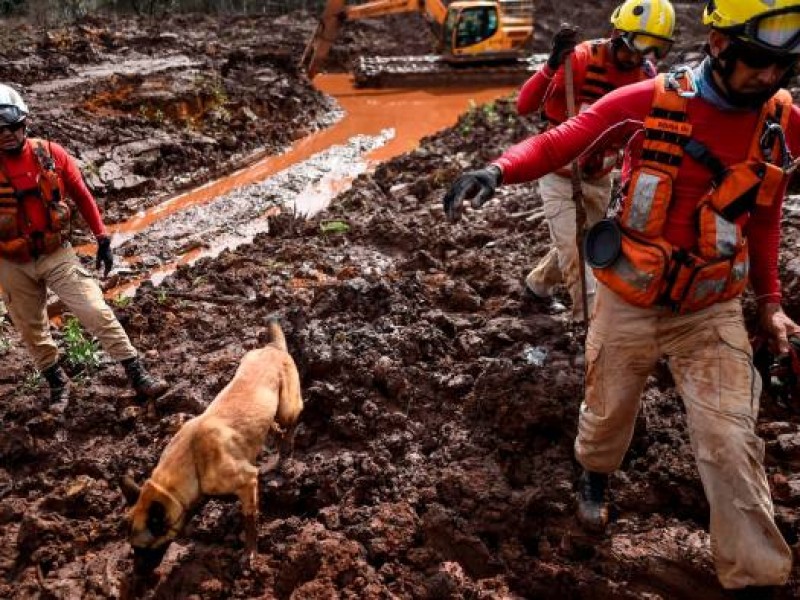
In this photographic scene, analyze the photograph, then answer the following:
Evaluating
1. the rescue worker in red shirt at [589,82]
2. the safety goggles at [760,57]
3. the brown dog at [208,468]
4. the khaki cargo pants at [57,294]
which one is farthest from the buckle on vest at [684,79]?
the khaki cargo pants at [57,294]

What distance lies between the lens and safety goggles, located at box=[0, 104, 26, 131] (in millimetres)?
4544

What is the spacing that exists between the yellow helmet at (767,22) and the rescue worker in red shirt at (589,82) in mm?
1796

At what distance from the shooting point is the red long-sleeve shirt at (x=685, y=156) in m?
2.64

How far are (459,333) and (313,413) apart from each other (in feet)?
4.21

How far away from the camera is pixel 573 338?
4.72 m

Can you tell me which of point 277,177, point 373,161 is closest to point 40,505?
point 277,177

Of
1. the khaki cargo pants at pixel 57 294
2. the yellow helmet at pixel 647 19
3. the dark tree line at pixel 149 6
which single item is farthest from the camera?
the dark tree line at pixel 149 6

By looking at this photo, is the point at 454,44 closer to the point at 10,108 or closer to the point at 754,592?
the point at 10,108

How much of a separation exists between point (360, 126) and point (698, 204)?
42.2 ft

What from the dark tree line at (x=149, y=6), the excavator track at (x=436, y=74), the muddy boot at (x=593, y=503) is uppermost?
the dark tree line at (x=149, y=6)

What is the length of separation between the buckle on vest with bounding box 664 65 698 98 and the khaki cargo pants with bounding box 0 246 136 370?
164 inches

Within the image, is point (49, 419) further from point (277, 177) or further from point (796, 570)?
point (277, 177)

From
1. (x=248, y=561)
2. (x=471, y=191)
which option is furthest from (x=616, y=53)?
(x=248, y=561)

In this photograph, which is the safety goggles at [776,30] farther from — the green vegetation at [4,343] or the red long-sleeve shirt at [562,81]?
the green vegetation at [4,343]
